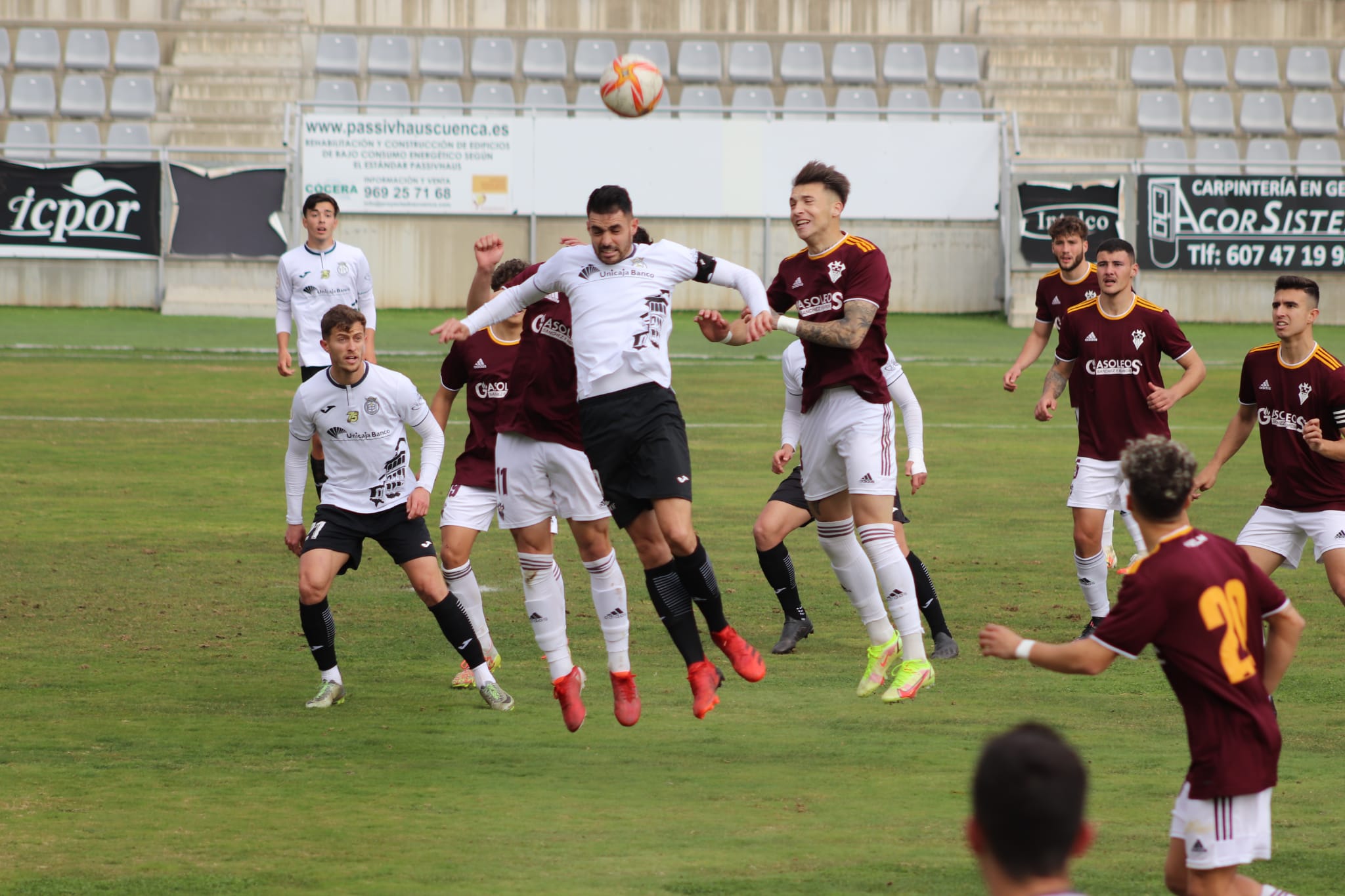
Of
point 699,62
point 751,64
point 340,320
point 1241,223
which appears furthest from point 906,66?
point 340,320

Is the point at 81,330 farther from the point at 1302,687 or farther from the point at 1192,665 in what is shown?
the point at 1192,665

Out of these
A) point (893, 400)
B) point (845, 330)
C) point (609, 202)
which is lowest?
point (893, 400)

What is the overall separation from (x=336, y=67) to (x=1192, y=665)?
31.7m

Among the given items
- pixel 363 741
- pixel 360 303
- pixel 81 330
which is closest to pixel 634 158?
pixel 81 330

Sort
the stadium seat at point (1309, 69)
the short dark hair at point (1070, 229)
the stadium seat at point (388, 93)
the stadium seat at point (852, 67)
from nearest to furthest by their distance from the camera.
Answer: the short dark hair at point (1070, 229)
the stadium seat at point (388, 93)
the stadium seat at point (852, 67)
the stadium seat at point (1309, 69)

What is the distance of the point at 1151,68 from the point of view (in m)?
34.8

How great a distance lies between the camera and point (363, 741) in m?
7.45

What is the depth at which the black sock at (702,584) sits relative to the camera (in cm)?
762

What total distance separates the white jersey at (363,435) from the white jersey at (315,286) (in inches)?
213

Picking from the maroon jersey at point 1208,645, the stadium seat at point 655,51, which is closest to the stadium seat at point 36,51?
the stadium seat at point 655,51

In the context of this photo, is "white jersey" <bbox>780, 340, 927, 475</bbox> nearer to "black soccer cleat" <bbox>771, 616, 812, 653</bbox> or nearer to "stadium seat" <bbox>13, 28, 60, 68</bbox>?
"black soccer cleat" <bbox>771, 616, 812, 653</bbox>

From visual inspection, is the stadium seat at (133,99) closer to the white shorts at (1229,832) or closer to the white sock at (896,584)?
the white sock at (896,584)

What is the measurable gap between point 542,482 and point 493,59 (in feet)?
90.7

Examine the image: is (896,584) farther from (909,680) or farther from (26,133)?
(26,133)
